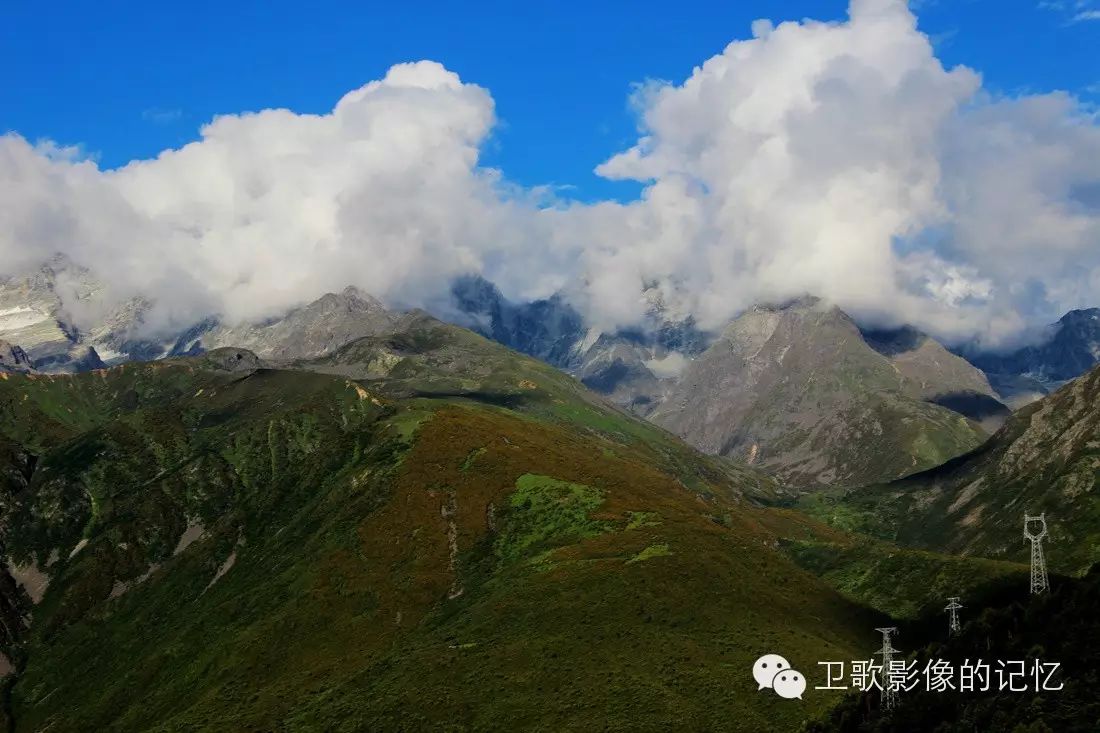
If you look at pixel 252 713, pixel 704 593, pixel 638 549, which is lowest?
pixel 252 713

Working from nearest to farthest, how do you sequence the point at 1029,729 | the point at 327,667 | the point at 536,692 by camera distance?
the point at 1029,729 → the point at 536,692 → the point at 327,667

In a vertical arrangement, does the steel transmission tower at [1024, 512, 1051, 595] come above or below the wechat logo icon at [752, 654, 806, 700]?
above

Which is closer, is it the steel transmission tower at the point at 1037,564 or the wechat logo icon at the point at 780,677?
the steel transmission tower at the point at 1037,564

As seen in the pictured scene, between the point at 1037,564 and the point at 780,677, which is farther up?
the point at 1037,564

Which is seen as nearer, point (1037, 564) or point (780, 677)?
point (1037, 564)

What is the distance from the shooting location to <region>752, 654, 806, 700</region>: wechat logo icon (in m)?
120

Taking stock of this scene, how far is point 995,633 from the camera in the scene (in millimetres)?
85312

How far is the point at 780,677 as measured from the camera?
125 meters

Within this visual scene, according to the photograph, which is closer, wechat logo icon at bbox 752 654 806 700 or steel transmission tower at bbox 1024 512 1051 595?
steel transmission tower at bbox 1024 512 1051 595

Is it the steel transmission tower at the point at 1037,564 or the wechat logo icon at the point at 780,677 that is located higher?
the steel transmission tower at the point at 1037,564

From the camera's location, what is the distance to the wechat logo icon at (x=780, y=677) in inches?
4734

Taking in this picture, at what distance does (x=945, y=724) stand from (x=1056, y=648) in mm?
12483

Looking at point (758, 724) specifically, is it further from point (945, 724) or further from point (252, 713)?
point (252, 713)

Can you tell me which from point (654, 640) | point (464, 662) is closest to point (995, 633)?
point (654, 640)
